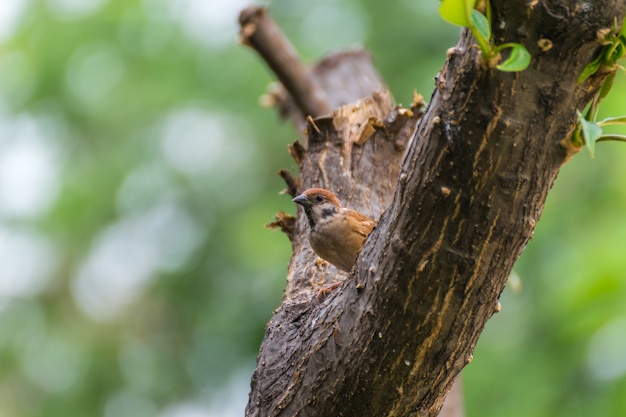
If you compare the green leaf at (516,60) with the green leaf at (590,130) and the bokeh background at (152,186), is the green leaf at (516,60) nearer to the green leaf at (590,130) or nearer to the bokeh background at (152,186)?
the green leaf at (590,130)

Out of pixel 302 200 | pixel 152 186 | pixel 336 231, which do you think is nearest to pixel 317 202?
pixel 302 200

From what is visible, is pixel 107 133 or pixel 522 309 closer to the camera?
pixel 522 309

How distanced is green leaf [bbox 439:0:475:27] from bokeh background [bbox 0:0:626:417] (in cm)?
463

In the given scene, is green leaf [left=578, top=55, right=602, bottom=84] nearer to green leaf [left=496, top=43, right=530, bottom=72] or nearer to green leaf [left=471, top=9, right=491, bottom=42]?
green leaf [left=496, top=43, right=530, bottom=72]

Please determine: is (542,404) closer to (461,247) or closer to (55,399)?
(461,247)

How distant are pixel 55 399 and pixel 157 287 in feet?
4.98

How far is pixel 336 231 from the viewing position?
3.92 meters

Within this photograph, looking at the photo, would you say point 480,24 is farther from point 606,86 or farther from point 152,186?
point 152,186

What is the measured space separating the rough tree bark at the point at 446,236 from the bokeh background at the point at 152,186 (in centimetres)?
393

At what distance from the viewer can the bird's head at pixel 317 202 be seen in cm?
425

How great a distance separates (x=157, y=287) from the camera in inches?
309

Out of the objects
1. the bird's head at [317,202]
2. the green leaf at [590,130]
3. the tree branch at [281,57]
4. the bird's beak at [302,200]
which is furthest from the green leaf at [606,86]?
the tree branch at [281,57]

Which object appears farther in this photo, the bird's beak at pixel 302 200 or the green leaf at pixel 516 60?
the bird's beak at pixel 302 200

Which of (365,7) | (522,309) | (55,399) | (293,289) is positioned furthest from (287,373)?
(55,399)
